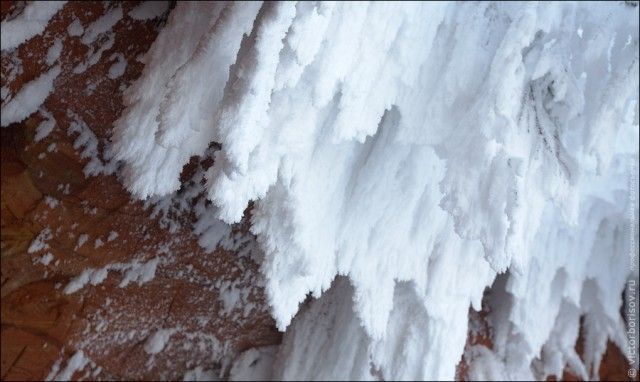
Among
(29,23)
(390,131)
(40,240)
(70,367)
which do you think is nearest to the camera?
(390,131)

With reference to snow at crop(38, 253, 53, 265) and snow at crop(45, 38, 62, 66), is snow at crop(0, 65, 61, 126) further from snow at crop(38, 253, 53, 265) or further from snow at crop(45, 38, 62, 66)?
snow at crop(38, 253, 53, 265)

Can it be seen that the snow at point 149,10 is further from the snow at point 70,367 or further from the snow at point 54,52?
the snow at point 70,367

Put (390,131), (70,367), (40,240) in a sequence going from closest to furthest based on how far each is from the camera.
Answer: (390,131) → (40,240) → (70,367)

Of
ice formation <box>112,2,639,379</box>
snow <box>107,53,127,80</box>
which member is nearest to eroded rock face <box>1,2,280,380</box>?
snow <box>107,53,127,80</box>

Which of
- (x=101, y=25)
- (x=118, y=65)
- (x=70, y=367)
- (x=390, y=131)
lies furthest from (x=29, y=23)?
(x=70, y=367)

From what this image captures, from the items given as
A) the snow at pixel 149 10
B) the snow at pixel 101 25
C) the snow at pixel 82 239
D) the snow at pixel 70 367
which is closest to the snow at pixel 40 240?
the snow at pixel 82 239

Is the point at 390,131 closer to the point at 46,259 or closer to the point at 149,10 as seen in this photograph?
the point at 149,10
